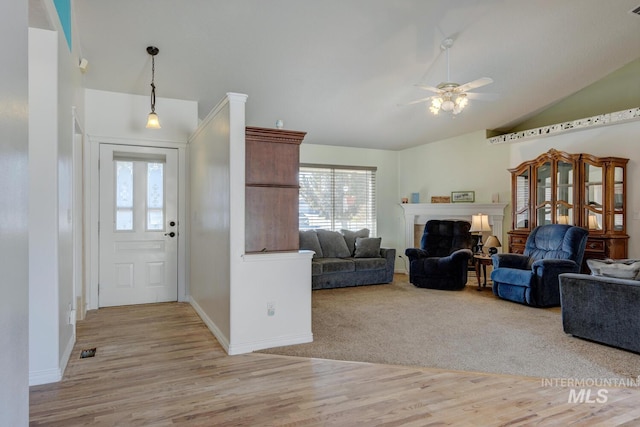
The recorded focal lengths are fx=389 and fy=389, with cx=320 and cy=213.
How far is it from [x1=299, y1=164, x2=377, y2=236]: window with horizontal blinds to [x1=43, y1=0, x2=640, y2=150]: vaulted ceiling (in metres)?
1.54

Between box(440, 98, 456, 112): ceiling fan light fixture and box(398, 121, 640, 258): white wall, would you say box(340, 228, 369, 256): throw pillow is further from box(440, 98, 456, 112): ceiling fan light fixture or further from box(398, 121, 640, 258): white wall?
box(440, 98, 456, 112): ceiling fan light fixture

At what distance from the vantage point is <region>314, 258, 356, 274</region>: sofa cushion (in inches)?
234

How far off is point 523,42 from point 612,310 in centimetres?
300

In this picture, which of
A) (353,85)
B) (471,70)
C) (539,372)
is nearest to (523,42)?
(471,70)

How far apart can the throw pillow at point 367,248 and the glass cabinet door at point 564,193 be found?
8.76 feet

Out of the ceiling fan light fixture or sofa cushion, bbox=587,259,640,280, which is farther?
the ceiling fan light fixture

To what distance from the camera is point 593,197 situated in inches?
200

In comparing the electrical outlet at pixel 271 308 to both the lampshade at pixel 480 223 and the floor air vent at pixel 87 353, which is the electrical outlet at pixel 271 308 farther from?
the lampshade at pixel 480 223

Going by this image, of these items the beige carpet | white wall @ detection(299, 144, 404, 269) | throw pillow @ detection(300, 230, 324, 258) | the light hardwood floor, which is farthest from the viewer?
white wall @ detection(299, 144, 404, 269)

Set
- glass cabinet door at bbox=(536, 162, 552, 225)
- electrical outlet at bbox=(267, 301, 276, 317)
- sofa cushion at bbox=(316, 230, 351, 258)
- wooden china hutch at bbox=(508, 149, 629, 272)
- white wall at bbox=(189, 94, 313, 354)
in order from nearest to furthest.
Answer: white wall at bbox=(189, 94, 313, 354), electrical outlet at bbox=(267, 301, 276, 317), wooden china hutch at bbox=(508, 149, 629, 272), glass cabinet door at bbox=(536, 162, 552, 225), sofa cushion at bbox=(316, 230, 351, 258)

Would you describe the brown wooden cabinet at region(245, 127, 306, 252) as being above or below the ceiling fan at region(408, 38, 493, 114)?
below

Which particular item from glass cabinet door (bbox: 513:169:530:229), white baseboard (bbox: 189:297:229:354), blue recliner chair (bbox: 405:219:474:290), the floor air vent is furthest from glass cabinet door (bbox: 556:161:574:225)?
the floor air vent

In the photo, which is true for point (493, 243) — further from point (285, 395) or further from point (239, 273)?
point (285, 395)

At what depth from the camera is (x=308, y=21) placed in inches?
150
